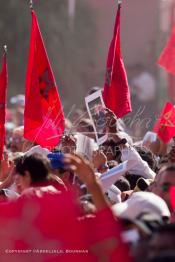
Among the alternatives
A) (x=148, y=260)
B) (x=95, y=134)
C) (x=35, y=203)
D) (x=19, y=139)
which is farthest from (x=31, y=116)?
(x=148, y=260)

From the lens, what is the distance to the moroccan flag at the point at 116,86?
35.0 ft

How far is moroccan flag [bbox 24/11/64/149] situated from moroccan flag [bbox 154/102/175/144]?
1497 millimetres

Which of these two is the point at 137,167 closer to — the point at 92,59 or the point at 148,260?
the point at 148,260

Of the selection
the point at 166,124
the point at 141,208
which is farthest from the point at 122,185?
the point at 141,208

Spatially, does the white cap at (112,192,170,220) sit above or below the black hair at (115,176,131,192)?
above

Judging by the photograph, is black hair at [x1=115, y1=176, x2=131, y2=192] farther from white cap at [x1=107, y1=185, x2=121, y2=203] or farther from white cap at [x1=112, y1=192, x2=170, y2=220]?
white cap at [x1=112, y1=192, x2=170, y2=220]

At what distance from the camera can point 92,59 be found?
4169 centimetres

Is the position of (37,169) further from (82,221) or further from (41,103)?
(41,103)

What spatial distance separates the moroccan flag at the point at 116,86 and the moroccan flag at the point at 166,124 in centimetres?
77

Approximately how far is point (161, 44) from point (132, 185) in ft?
93.0

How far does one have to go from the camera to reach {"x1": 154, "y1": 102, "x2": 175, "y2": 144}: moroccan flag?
11.4 metres

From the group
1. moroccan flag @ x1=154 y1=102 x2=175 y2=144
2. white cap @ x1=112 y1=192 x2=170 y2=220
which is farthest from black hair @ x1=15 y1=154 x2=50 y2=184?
moroccan flag @ x1=154 y1=102 x2=175 y2=144

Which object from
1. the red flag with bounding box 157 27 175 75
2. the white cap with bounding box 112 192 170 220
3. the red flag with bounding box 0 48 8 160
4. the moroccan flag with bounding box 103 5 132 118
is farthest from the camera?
the red flag with bounding box 157 27 175 75

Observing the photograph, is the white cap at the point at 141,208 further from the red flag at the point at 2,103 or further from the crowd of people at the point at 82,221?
the red flag at the point at 2,103
